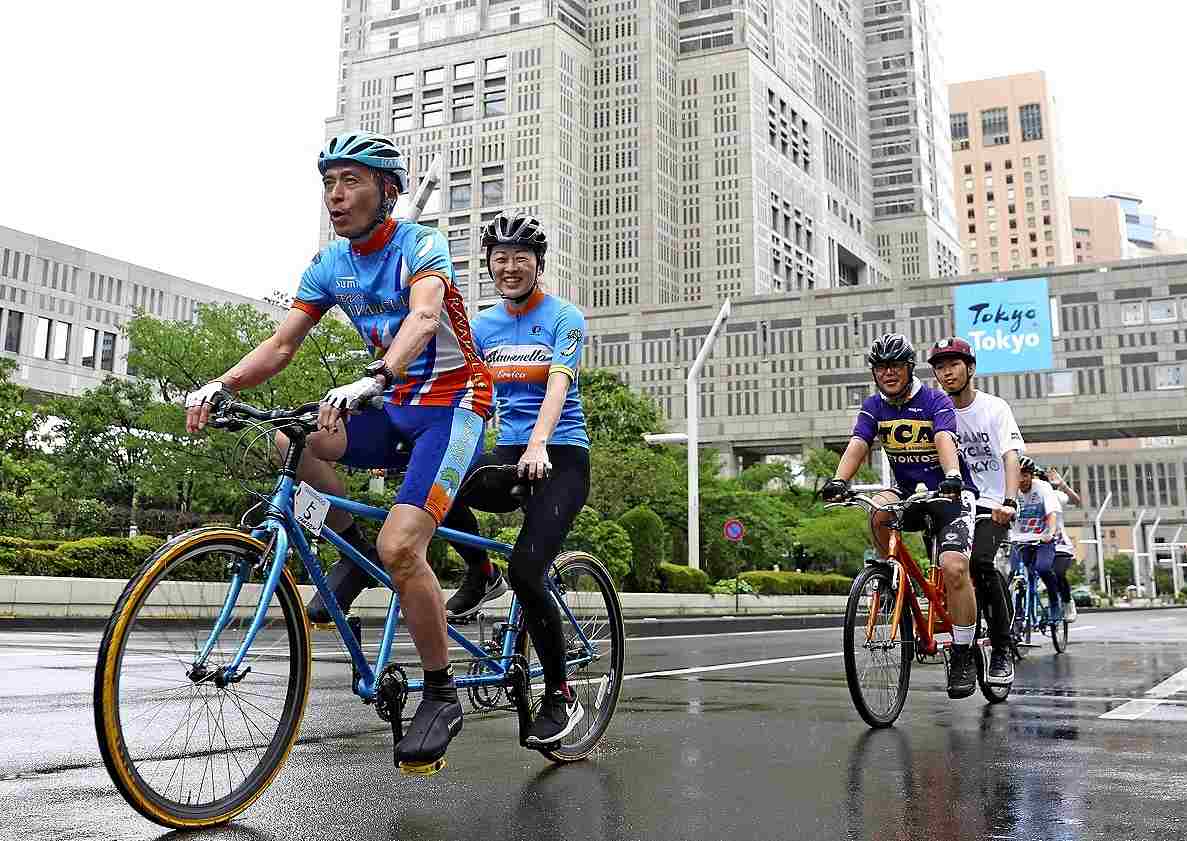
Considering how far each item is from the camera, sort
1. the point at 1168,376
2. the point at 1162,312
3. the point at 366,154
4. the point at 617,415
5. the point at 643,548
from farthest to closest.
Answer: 1. the point at 1162,312
2. the point at 1168,376
3. the point at 617,415
4. the point at 643,548
5. the point at 366,154

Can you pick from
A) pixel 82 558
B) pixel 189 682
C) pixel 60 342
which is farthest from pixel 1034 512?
pixel 60 342

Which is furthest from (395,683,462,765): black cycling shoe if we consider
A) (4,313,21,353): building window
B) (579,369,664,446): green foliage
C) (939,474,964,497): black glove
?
(4,313,21,353): building window

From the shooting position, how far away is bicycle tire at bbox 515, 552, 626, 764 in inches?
194

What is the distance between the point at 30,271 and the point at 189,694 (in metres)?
80.5

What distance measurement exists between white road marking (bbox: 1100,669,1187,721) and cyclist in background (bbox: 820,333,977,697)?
828 mm

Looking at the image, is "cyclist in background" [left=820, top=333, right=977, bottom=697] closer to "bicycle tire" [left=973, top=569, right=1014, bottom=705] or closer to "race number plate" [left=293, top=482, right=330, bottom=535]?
"bicycle tire" [left=973, top=569, right=1014, bottom=705]

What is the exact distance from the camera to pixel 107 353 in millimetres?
80875

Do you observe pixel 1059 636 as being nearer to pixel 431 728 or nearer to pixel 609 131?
pixel 431 728

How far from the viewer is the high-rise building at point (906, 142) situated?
6093 inches

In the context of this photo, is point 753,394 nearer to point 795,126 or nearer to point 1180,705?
point 795,126

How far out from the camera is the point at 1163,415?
84.6 meters

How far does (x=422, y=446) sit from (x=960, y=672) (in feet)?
13.7

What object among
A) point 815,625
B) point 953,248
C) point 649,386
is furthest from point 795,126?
point 815,625

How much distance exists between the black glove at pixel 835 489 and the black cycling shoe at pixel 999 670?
1.83 m
